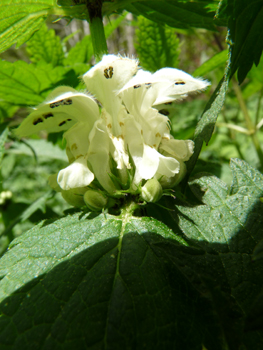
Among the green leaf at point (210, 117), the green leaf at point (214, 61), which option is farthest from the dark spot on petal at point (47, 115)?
the green leaf at point (214, 61)

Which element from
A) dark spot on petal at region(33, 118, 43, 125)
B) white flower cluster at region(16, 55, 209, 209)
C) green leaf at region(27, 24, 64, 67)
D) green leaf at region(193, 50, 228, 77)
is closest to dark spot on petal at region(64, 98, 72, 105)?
white flower cluster at region(16, 55, 209, 209)

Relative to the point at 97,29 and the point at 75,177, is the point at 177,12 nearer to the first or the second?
the point at 97,29

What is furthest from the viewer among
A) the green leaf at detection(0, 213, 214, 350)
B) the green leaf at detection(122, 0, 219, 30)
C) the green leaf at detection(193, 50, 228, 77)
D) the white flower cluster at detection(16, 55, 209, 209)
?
the green leaf at detection(193, 50, 228, 77)

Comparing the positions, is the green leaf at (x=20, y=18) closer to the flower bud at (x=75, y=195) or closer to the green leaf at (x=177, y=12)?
the green leaf at (x=177, y=12)

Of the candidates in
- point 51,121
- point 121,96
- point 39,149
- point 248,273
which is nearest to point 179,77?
point 121,96

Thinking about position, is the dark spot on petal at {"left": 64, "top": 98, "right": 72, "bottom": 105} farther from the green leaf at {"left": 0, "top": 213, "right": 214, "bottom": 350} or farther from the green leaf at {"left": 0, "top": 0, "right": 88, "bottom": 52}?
the green leaf at {"left": 0, "top": 213, "right": 214, "bottom": 350}

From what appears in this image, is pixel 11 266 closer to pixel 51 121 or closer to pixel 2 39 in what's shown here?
pixel 51 121

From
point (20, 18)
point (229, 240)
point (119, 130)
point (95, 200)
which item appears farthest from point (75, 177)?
point (20, 18)
